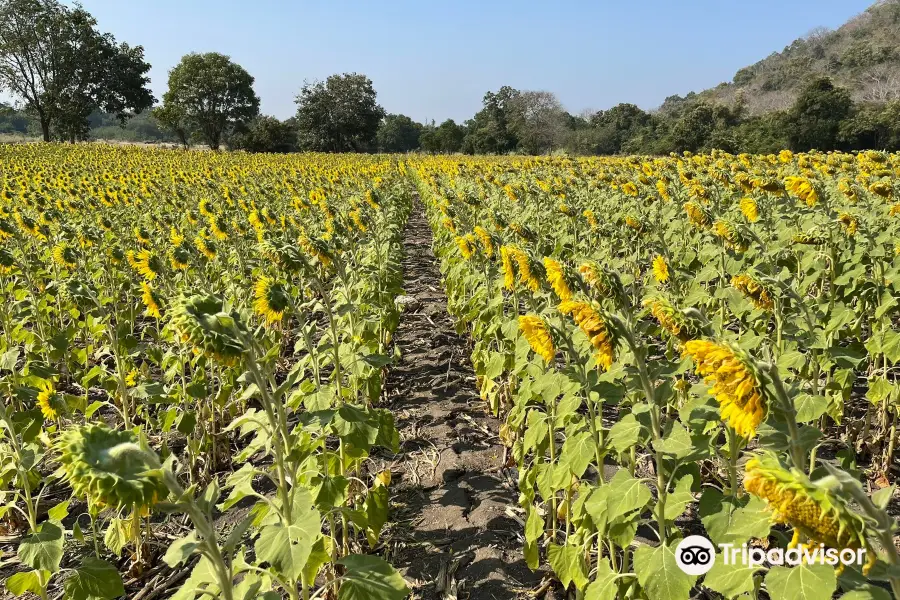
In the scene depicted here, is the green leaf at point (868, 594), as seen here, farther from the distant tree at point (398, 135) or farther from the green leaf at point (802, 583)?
the distant tree at point (398, 135)

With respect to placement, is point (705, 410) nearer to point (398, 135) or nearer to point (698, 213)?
point (698, 213)

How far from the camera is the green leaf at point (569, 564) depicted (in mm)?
2303

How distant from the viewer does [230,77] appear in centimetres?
6244

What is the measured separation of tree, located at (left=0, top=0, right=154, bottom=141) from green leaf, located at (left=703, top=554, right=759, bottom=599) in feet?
200

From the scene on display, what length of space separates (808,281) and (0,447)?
15.3 feet

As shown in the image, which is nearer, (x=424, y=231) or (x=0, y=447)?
(x=0, y=447)

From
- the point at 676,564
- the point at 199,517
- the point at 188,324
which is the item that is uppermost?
the point at 188,324

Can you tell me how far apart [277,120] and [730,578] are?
6560 cm

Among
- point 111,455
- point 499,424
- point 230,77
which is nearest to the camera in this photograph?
point 111,455

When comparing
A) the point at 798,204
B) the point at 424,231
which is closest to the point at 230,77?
the point at 424,231

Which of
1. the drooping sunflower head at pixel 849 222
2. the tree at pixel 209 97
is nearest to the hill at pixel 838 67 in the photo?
the tree at pixel 209 97

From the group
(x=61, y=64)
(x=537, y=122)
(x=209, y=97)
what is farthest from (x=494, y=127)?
(x=61, y=64)

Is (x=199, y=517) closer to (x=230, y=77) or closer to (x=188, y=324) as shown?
(x=188, y=324)

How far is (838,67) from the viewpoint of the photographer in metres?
76.2
